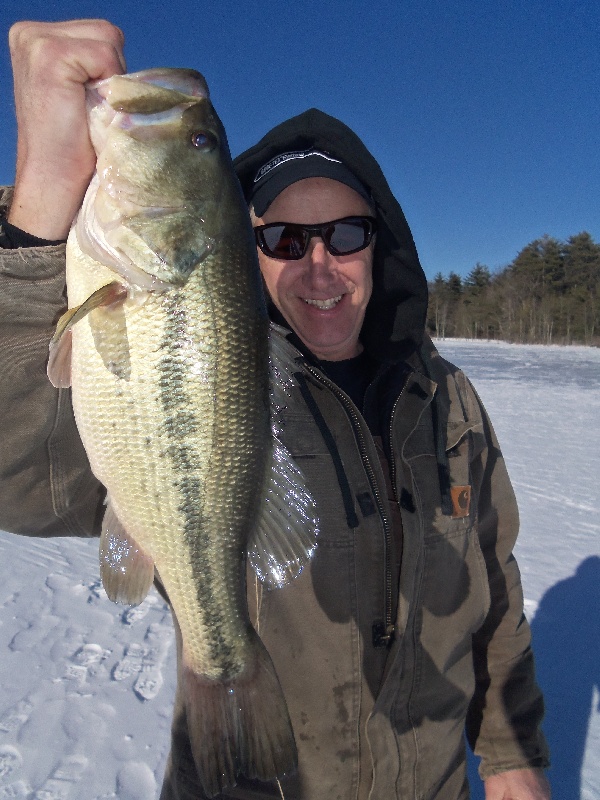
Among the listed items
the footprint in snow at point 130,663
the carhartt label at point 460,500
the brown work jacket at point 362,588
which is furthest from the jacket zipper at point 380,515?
the footprint in snow at point 130,663

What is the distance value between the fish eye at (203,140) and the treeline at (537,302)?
145ft

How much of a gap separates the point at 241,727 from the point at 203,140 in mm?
1459

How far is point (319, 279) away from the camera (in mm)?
2373

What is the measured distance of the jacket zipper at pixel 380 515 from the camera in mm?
1833

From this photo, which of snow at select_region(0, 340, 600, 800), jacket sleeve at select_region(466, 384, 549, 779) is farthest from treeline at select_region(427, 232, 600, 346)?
jacket sleeve at select_region(466, 384, 549, 779)

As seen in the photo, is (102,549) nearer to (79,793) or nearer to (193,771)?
(193,771)

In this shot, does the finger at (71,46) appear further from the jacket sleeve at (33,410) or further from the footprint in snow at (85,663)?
the footprint in snow at (85,663)

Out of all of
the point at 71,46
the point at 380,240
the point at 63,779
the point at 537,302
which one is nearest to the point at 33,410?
the point at 71,46

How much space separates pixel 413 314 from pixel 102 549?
5.81 ft

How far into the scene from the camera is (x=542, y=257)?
49.9 m

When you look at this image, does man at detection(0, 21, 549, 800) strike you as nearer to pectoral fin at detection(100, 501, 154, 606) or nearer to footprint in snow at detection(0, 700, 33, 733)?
pectoral fin at detection(100, 501, 154, 606)

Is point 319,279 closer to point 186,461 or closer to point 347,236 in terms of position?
point 347,236

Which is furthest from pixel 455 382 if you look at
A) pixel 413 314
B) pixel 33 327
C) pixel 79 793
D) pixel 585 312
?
pixel 585 312

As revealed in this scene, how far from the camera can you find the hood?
2.45 metres
